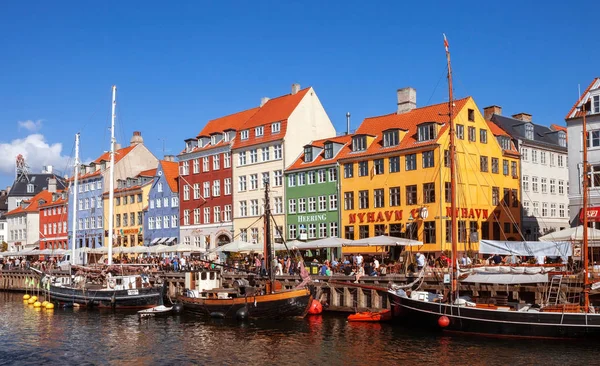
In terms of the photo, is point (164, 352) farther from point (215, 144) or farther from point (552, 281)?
point (215, 144)

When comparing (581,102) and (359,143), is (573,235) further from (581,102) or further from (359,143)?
(359,143)

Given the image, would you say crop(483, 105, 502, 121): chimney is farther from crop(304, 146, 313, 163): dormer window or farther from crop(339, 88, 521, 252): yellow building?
crop(304, 146, 313, 163): dormer window

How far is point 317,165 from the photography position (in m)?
65.1

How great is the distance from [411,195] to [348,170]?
23.7ft

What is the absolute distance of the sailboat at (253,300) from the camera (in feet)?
131

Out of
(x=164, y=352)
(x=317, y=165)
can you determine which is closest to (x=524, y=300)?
(x=164, y=352)

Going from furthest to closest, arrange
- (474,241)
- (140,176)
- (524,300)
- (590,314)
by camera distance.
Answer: (140,176), (474,241), (524,300), (590,314)

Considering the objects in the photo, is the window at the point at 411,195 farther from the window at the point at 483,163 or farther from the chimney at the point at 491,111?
the chimney at the point at 491,111

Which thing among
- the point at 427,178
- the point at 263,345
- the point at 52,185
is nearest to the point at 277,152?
the point at 427,178

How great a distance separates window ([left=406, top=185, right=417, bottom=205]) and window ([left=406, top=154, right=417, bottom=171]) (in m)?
1.49

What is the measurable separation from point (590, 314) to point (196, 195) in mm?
52539

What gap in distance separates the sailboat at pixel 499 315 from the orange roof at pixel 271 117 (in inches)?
1334

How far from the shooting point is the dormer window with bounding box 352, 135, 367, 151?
62.2 m

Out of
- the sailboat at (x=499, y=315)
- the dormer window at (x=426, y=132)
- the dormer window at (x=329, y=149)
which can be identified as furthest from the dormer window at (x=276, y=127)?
the sailboat at (x=499, y=315)
